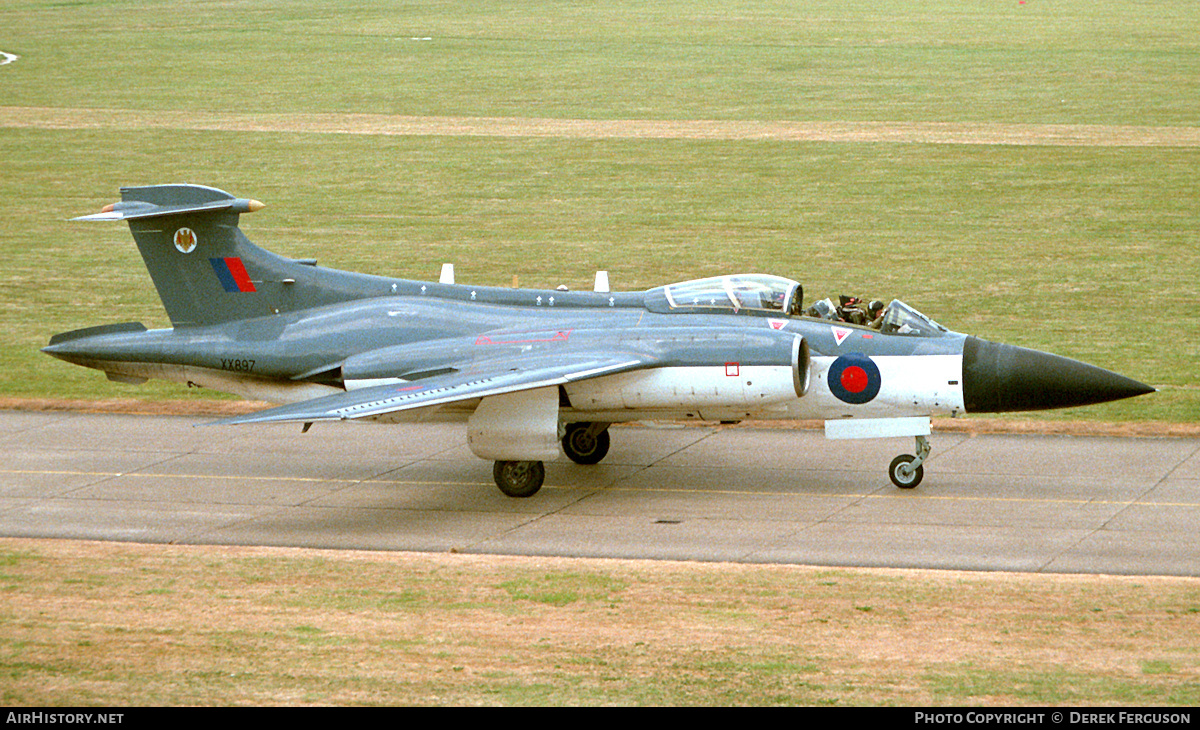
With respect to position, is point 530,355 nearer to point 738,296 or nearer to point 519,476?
point 519,476

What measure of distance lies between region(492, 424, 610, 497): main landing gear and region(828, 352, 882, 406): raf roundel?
11.1 feet

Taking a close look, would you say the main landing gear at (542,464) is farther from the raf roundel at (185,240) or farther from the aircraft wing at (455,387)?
the raf roundel at (185,240)

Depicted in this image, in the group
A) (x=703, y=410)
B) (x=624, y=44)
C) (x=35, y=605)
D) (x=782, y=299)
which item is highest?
(x=624, y=44)

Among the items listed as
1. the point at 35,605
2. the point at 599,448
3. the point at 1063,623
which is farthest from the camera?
the point at 599,448

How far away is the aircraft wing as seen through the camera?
1755cm

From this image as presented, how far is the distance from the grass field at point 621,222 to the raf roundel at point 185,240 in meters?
5.24

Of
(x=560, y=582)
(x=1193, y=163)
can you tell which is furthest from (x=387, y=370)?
(x=1193, y=163)

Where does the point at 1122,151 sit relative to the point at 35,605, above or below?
above

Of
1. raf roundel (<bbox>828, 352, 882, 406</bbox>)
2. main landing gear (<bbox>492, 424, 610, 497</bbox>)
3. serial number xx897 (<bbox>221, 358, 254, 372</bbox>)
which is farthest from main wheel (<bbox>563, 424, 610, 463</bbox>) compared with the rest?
serial number xx897 (<bbox>221, 358, 254, 372</bbox>)

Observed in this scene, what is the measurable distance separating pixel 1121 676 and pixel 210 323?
1335 cm

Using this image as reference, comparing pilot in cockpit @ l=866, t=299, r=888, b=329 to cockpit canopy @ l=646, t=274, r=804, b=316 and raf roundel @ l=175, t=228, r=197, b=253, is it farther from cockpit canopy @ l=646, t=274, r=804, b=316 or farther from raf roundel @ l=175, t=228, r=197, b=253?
raf roundel @ l=175, t=228, r=197, b=253
